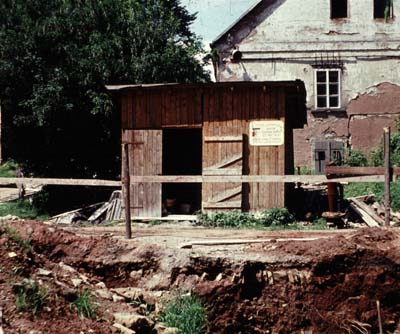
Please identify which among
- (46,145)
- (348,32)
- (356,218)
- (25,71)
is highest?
(348,32)

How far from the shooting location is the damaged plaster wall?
84.7 feet

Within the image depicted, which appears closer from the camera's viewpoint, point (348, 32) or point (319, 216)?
point (319, 216)

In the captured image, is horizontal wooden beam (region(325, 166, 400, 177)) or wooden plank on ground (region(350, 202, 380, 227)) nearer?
horizontal wooden beam (region(325, 166, 400, 177))

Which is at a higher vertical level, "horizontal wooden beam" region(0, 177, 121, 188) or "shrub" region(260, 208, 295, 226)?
"horizontal wooden beam" region(0, 177, 121, 188)

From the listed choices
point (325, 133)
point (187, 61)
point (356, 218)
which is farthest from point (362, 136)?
point (356, 218)

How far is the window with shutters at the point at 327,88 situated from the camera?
26.2m

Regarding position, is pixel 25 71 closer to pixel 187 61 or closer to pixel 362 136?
pixel 187 61

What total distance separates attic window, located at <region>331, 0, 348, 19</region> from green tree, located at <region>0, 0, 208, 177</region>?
7.39 m

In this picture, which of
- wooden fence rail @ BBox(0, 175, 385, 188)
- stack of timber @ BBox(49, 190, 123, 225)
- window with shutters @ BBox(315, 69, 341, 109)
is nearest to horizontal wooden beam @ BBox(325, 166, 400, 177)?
wooden fence rail @ BBox(0, 175, 385, 188)

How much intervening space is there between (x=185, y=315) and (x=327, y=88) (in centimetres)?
1946

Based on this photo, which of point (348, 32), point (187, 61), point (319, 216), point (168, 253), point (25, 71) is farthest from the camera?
point (348, 32)

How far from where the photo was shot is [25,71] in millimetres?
20016

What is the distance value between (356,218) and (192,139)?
630 cm

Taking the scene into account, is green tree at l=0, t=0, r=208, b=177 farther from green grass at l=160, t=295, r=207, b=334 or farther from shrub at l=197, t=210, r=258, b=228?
green grass at l=160, t=295, r=207, b=334
